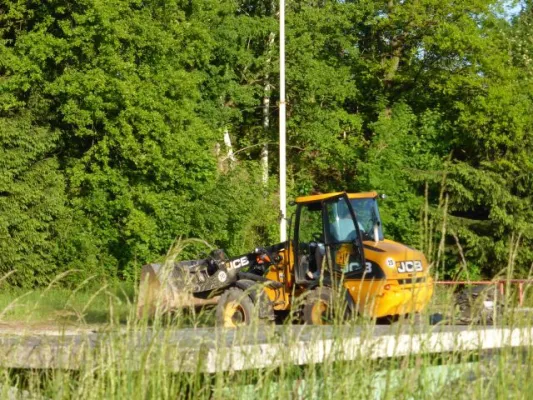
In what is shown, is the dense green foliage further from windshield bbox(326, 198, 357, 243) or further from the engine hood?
windshield bbox(326, 198, 357, 243)

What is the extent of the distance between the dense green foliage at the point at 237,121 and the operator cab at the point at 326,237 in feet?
40.2

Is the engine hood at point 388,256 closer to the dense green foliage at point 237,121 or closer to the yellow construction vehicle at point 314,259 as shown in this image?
the yellow construction vehicle at point 314,259

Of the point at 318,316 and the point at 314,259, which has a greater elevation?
the point at 318,316

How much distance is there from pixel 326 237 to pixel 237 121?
27.6m

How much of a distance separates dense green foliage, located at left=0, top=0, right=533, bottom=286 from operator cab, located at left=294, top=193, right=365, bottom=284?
12262 millimetres

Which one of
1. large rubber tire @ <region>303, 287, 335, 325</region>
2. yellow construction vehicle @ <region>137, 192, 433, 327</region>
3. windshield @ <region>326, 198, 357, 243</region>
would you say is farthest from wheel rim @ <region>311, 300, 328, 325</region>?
windshield @ <region>326, 198, 357, 243</region>

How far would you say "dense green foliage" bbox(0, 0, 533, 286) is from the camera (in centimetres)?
3531

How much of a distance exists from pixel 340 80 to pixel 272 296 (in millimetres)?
27922

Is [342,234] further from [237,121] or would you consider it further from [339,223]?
[237,121]

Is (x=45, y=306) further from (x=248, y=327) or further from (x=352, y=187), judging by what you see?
(x=352, y=187)

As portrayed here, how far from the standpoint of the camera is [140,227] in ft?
116

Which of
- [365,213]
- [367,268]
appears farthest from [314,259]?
[367,268]

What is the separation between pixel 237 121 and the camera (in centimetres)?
4431

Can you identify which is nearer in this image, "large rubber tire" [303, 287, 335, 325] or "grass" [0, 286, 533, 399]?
"grass" [0, 286, 533, 399]
